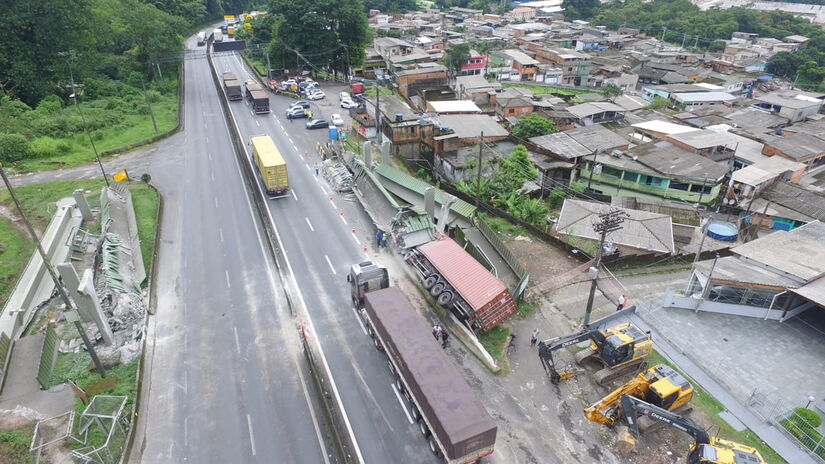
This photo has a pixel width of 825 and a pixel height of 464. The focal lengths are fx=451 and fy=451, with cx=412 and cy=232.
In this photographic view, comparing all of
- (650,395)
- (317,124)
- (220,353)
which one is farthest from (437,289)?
(317,124)

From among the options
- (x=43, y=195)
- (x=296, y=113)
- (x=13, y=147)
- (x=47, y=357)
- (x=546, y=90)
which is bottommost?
(x=546, y=90)

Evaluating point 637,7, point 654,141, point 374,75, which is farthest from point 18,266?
point 637,7

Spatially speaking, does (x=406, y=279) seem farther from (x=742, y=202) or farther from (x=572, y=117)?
(x=572, y=117)

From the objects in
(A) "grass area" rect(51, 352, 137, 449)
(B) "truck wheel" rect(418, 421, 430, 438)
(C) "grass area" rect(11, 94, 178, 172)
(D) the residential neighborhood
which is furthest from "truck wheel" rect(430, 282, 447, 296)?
(C) "grass area" rect(11, 94, 178, 172)

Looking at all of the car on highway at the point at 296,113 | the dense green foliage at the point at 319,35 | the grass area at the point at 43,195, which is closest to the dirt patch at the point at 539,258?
the car on highway at the point at 296,113

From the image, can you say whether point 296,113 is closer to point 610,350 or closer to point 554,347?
point 554,347

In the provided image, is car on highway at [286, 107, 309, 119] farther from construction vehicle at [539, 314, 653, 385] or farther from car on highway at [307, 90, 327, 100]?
construction vehicle at [539, 314, 653, 385]
